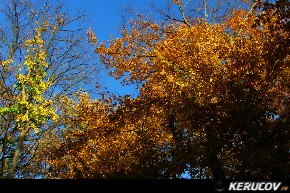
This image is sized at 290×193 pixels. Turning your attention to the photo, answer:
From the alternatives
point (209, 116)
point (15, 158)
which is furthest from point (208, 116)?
point (15, 158)

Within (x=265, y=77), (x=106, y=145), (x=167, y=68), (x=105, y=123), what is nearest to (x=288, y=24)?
(x=265, y=77)

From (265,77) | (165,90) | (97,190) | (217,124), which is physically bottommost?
(97,190)

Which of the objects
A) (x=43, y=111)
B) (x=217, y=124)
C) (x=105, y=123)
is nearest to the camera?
(x=217, y=124)

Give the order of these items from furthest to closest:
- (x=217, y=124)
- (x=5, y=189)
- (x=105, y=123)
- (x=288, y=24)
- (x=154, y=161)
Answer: (x=105, y=123) < (x=154, y=161) < (x=217, y=124) < (x=288, y=24) < (x=5, y=189)

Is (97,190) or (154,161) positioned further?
(154,161)

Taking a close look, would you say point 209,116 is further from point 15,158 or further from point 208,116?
point 15,158

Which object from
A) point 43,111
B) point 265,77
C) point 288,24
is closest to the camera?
point 288,24

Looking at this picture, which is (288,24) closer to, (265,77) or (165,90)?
(265,77)

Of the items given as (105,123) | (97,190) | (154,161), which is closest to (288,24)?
(97,190)

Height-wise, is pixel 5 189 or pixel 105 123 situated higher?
pixel 105 123

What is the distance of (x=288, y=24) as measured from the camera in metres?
8.12

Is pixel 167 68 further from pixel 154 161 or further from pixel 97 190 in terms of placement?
pixel 97 190

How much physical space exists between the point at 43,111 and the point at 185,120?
8315 mm

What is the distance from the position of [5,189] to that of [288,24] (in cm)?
838
